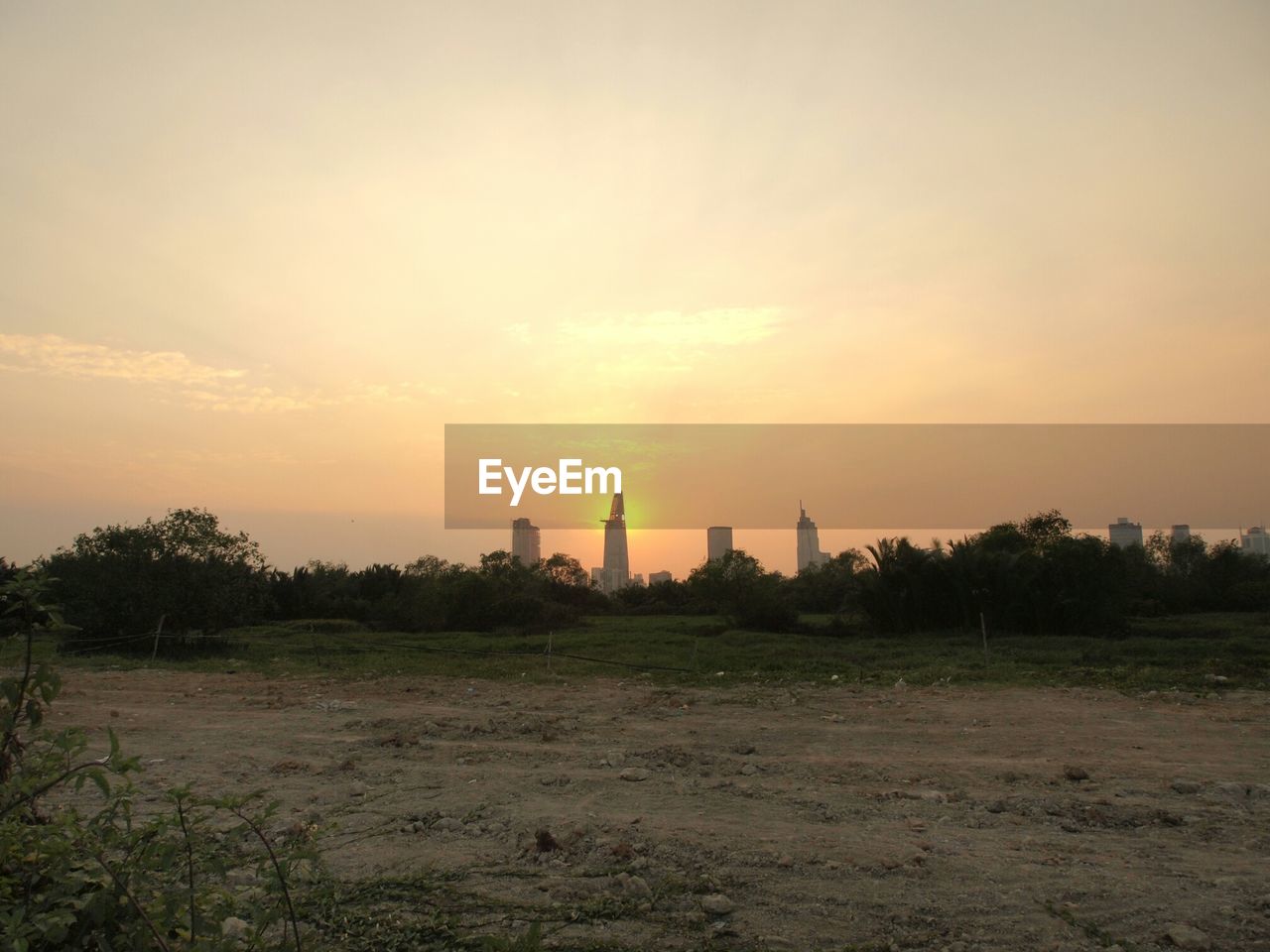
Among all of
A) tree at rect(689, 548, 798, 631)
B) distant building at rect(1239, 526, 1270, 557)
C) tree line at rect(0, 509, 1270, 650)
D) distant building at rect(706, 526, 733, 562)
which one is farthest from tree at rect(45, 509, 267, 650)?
distant building at rect(1239, 526, 1270, 557)

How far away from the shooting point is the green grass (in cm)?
1248

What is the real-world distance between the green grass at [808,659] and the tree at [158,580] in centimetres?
152

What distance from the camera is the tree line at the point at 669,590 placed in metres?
21.1

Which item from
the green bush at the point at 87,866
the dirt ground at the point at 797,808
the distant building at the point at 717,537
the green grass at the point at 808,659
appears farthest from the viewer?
the distant building at the point at 717,537

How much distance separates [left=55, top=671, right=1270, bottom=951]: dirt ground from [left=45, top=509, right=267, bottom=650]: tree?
11862 mm

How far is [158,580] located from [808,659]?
16958mm

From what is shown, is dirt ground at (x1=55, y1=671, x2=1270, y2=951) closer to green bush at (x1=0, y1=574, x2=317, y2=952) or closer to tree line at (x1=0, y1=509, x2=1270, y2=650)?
green bush at (x1=0, y1=574, x2=317, y2=952)

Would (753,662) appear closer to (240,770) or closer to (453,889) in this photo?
(240,770)

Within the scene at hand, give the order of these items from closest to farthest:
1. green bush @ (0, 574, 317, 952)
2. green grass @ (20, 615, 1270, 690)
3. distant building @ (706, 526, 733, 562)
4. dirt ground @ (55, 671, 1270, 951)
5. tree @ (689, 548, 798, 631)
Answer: green bush @ (0, 574, 317, 952) < dirt ground @ (55, 671, 1270, 951) < green grass @ (20, 615, 1270, 690) < tree @ (689, 548, 798, 631) < distant building @ (706, 526, 733, 562)

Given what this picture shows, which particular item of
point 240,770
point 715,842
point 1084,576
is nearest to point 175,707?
point 240,770

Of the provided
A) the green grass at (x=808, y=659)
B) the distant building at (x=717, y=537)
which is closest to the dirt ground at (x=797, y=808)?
the green grass at (x=808, y=659)

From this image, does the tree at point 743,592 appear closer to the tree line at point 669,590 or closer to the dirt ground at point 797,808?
the tree line at point 669,590

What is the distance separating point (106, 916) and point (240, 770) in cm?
497

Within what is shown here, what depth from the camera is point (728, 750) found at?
7.55 m
